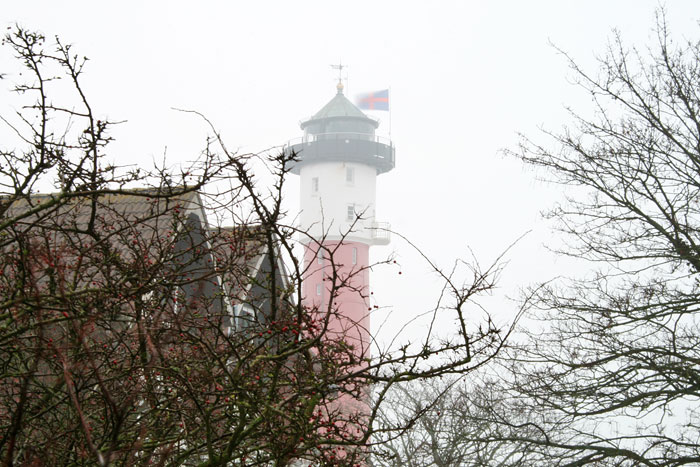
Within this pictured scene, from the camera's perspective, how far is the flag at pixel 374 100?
5709 cm

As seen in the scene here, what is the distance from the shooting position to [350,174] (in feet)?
173

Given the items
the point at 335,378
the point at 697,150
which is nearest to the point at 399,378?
the point at 335,378

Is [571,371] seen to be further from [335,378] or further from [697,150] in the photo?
[335,378]

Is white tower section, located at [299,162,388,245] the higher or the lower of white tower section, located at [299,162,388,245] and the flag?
the lower

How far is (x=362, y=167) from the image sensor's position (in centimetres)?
5309

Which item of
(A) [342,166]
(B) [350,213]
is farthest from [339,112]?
(B) [350,213]

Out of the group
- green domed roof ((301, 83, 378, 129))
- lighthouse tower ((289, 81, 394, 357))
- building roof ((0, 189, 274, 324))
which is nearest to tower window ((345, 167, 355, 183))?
lighthouse tower ((289, 81, 394, 357))

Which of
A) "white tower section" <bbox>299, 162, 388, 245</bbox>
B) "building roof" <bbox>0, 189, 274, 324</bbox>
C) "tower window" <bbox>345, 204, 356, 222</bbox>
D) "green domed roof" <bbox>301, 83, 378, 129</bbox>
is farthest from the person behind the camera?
"green domed roof" <bbox>301, 83, 378, 129</bbox>

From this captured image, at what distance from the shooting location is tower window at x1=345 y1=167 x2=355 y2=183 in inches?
2066

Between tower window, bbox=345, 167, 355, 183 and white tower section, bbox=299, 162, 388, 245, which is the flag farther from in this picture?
tower window, bbox=345, 167, 355, 183

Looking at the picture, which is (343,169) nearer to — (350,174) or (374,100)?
(350,174)

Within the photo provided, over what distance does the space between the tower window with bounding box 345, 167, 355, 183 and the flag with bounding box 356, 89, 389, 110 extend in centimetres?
568

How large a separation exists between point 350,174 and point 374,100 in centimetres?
694

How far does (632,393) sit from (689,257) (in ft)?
4.83
